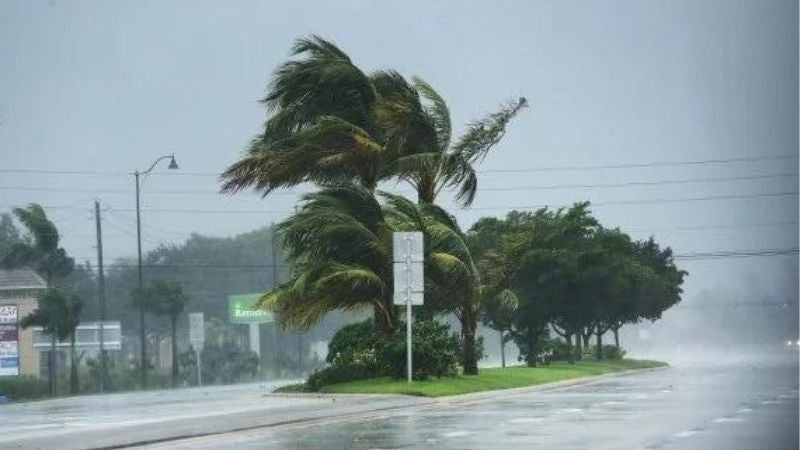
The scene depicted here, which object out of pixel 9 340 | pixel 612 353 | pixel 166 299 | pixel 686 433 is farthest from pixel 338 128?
pixel 612 353

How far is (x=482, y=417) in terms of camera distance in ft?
88.3

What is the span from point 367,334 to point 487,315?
27.0m

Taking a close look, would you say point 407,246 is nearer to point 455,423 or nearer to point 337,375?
point 337,375

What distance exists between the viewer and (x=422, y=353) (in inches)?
1567

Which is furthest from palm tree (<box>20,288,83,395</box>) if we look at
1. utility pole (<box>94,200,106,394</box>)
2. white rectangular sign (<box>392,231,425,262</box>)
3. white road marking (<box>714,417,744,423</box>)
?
white road marking (<box>714,417,744,423</box>)

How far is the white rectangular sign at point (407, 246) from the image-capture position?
124ft

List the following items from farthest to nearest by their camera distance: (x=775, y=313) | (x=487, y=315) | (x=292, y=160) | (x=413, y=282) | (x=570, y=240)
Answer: (x=570, y=240) < (x=487, y=315) < (x=775, y=313) < (x=292, y=160) < (x=413, y=282)

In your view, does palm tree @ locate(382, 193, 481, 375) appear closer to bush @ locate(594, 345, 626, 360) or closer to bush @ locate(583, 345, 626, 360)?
bush @ locate(583, 345, 626, 360)

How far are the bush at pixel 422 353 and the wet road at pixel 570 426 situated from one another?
18.5 ft

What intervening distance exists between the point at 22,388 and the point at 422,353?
30214mm

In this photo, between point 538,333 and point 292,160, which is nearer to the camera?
point 292,160

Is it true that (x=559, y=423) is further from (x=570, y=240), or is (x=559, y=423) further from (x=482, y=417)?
(x=570, y=240)

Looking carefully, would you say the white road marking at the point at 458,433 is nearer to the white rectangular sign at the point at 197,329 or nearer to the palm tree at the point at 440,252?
the palm tree at the point at 440,252

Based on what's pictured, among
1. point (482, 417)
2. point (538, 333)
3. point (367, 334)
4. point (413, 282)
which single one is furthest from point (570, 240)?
point (482, 417)
